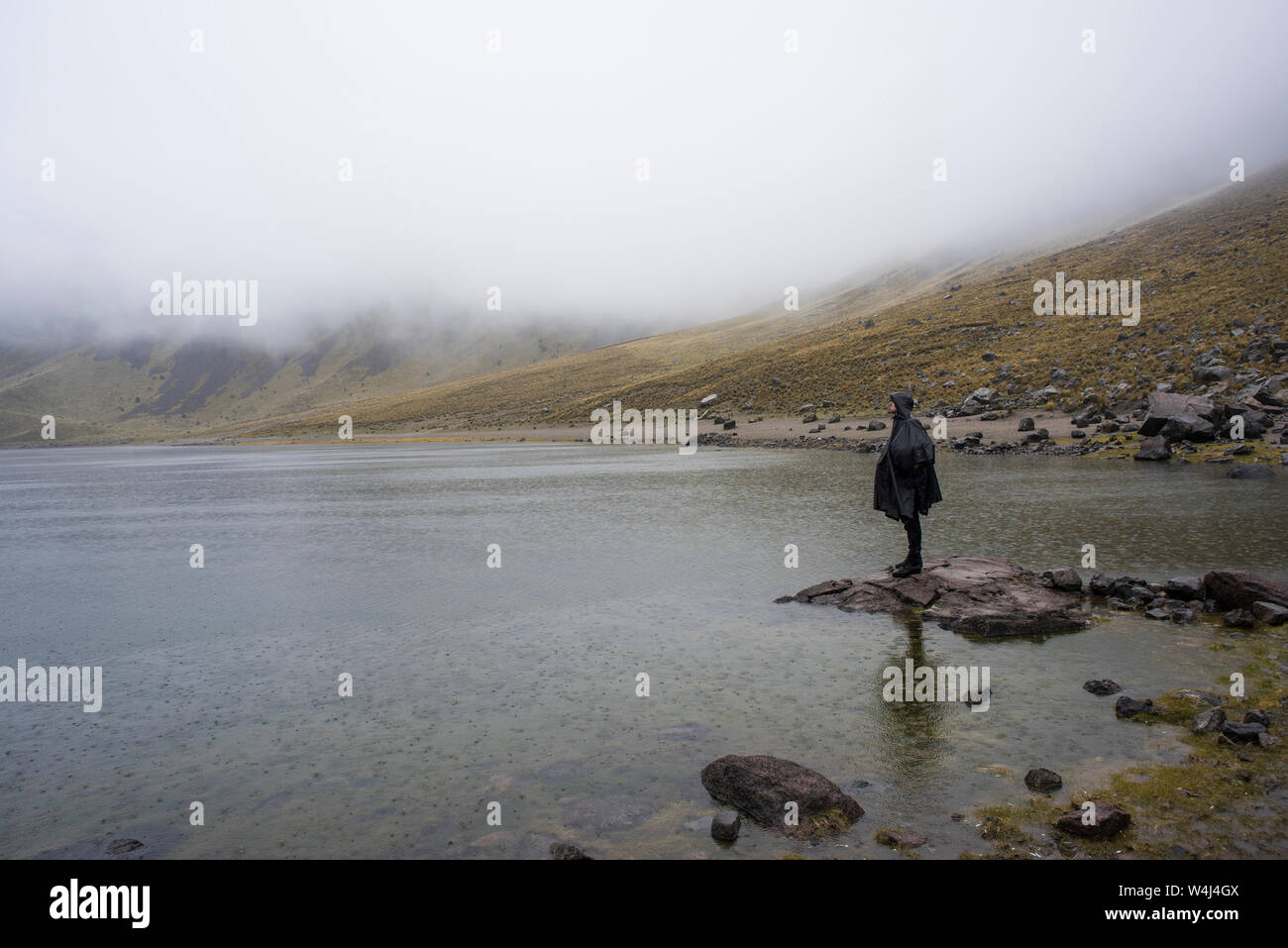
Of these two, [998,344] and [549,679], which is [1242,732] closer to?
[549,679]

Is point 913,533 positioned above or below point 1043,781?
above

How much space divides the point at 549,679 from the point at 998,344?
8172 cm

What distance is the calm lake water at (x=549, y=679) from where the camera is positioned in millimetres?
7582

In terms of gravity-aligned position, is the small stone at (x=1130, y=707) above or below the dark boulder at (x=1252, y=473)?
below

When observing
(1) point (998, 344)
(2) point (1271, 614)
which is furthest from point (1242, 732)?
(1) point (998, 344)

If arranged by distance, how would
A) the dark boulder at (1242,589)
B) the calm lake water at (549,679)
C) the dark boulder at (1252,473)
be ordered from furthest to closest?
the dark boulder at (1252,473)
the dark boulder at (1242,589)
the calm lake water at (549,679)

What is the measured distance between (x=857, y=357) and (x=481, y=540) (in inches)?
3142

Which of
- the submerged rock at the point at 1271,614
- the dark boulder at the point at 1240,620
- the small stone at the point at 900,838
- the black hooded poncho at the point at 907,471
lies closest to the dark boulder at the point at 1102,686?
the dark boulder at the point at 1240,620

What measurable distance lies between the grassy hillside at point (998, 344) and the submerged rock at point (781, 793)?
54.5 m

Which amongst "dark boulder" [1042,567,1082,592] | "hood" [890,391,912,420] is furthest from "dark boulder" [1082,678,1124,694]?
"hood" [890,391,912,420]

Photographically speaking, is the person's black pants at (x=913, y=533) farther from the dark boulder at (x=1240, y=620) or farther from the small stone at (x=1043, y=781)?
the small stone at (x=1043, y=781)

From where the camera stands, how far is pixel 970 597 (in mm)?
14211
